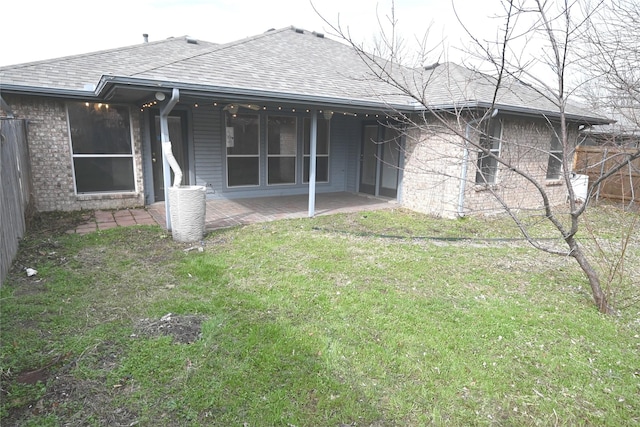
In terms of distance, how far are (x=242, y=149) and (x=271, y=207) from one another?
1.91 metres

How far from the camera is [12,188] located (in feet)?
16.7

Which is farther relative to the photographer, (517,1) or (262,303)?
(262,303)

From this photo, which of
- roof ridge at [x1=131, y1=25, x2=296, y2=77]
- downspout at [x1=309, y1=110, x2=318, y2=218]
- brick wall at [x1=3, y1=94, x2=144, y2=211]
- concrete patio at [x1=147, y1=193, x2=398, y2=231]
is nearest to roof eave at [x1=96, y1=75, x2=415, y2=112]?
roof ridge at [x1=131, y1=25, x2=296, y2=77]

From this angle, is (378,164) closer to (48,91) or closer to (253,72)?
(253,72)

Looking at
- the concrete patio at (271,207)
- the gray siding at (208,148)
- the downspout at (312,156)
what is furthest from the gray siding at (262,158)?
the downspout at (312,156)

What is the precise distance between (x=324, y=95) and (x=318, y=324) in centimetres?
496

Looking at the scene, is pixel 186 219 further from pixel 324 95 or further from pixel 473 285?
pixel 473 285

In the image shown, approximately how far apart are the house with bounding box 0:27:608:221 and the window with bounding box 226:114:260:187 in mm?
26

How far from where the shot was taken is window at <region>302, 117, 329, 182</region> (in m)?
10.4

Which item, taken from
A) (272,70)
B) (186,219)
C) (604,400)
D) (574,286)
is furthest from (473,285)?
(272,70)

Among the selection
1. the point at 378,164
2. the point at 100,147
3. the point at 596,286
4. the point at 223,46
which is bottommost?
the point at 596,286

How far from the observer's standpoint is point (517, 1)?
2.97m

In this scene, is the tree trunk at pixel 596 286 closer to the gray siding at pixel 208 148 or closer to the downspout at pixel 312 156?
the downspout at pixel 312 156

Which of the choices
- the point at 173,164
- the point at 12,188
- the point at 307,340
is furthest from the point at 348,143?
the point at 307,340
